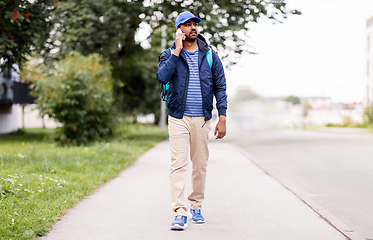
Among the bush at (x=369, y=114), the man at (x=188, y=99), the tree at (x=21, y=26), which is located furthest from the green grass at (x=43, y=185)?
the bush at (x=369, y=114)

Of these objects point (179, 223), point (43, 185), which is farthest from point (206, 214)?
point (43, 185)

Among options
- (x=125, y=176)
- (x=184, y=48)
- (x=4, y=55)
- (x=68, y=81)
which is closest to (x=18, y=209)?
(x=184, y=48)

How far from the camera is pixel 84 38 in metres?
16.3

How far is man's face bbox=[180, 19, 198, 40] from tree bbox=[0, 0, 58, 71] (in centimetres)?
382

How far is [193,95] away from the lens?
4.50 metres

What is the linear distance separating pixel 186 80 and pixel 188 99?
196 millimetres

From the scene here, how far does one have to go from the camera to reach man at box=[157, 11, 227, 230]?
4.43 metres

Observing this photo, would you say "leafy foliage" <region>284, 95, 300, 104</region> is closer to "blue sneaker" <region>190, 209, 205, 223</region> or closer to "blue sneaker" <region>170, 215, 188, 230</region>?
"blue sneaker" <region>190, 209, 205, 223</region>

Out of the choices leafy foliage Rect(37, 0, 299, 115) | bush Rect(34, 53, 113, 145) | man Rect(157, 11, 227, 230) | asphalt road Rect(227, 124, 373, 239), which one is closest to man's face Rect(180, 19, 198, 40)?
man Rect(157, 11, 227, 230)

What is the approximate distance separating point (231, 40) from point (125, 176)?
360 inches

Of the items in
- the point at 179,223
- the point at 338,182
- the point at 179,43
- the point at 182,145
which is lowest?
the point at 338,182

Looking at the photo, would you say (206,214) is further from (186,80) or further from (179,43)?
(179,43)

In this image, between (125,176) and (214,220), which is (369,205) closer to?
(214,220)

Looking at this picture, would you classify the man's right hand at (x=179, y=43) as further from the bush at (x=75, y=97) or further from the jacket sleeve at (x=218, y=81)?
the bush at (x=75, y=97)
